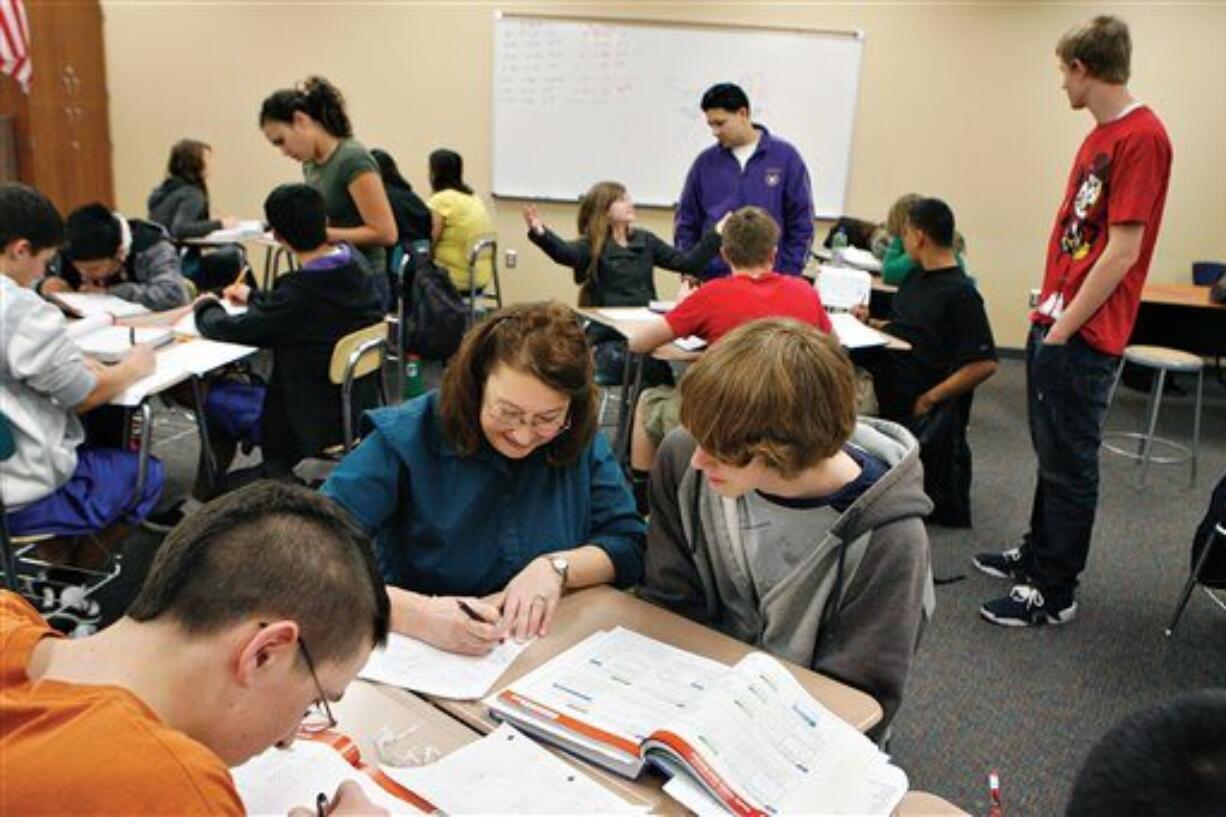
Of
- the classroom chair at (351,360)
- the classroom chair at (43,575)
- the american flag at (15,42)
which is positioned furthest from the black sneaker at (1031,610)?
the american flag at (15,42)

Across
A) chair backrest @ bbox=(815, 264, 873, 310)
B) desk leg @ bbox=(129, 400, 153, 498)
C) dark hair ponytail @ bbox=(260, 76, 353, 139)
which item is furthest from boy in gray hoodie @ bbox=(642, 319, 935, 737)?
chair backrest @ bbox=(815, 264, 873, 310)

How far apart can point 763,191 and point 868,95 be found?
2.87 m

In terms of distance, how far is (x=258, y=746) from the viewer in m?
0.89

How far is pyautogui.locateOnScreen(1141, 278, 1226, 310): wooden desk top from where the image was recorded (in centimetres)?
522

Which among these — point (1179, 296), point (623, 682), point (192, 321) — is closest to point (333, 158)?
point (192, 321)

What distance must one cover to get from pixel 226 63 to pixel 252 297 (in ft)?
12.8

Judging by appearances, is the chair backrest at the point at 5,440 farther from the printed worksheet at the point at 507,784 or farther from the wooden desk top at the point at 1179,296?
the wooden desk top at the point at 1179,296

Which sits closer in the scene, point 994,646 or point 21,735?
point 21,735

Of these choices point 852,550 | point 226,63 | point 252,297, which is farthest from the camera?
point 226,63

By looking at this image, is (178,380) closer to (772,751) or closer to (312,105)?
(312,105)

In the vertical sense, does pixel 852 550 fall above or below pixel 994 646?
above

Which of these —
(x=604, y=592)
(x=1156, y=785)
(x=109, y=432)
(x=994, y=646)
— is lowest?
(x=994, y=646)

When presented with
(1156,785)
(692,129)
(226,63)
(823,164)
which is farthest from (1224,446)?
(226,63)

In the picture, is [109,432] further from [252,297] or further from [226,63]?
[226,63]
